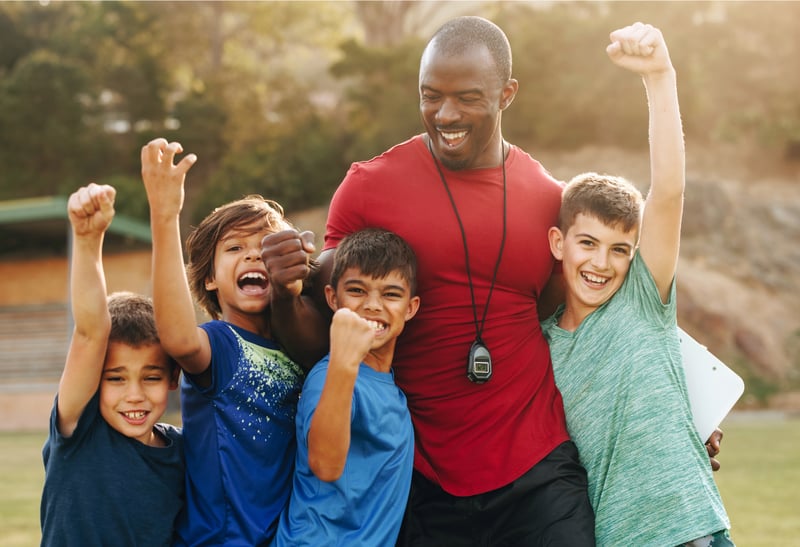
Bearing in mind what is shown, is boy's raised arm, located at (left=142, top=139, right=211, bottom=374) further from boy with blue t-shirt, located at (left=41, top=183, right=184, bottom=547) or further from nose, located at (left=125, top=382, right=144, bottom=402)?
nose, located at (left=125, top=382, right=144, bottom=402)

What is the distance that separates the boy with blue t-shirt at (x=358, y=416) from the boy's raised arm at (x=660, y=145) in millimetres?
866

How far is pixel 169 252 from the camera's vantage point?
9.73ft

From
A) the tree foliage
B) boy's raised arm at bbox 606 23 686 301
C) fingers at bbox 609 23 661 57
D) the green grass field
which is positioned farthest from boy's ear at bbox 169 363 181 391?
the tree foliage

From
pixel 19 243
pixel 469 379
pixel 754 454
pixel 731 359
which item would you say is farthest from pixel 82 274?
pixel 19 243

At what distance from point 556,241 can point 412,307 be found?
0.61 m

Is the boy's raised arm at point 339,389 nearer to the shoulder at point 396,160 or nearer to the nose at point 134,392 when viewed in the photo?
the nose at point 134,392

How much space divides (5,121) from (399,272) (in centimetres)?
2960

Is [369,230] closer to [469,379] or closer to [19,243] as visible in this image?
[469,379]

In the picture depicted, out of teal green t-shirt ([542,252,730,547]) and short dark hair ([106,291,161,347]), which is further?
short dark hair ([106,291,161,347])

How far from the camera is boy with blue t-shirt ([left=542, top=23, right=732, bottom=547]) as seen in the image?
3.13m

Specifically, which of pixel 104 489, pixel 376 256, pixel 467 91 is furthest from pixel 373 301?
pixel 104 489

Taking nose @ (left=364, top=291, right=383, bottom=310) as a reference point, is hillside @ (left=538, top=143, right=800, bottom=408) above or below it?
above

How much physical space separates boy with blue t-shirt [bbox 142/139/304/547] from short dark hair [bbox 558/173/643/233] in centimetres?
105

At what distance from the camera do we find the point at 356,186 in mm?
3482
